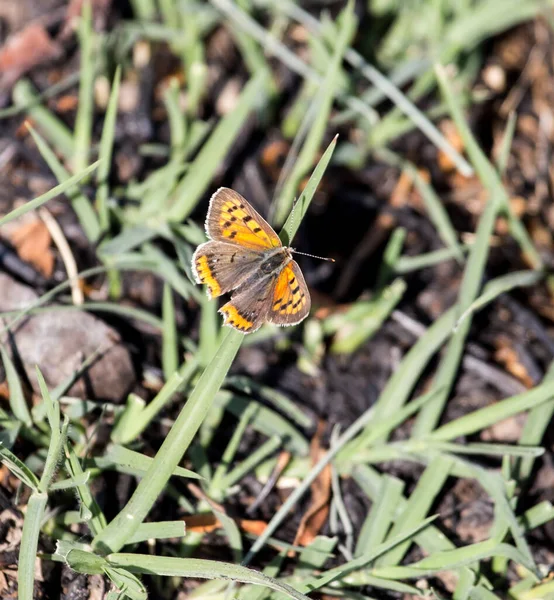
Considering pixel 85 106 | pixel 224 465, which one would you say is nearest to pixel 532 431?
pixel 224 465

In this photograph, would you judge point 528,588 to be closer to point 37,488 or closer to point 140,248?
point 37,488

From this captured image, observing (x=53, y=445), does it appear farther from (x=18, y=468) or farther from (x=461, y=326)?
(x=461, y=326)

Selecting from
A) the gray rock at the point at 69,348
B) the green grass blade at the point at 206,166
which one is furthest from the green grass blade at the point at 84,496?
the green grass blade at the point at 206,166

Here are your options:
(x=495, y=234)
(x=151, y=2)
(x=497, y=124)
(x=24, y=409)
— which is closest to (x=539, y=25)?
(x=497, y=124)

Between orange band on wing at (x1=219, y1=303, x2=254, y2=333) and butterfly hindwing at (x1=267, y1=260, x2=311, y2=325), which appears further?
butterfly hindwing at (x1=267, y1=260, x2=311, y2=325)

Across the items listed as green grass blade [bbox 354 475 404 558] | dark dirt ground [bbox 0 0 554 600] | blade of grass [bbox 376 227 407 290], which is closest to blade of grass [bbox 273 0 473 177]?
dark dirt ground [bbox 0 0 554 600]

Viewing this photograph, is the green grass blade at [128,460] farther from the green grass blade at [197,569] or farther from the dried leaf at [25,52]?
the dried leaf at [25,52]

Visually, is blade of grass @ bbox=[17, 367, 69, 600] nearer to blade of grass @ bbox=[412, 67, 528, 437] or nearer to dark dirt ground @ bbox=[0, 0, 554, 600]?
dark dirt ground @ bbox=[0, 0, 554, 600]
